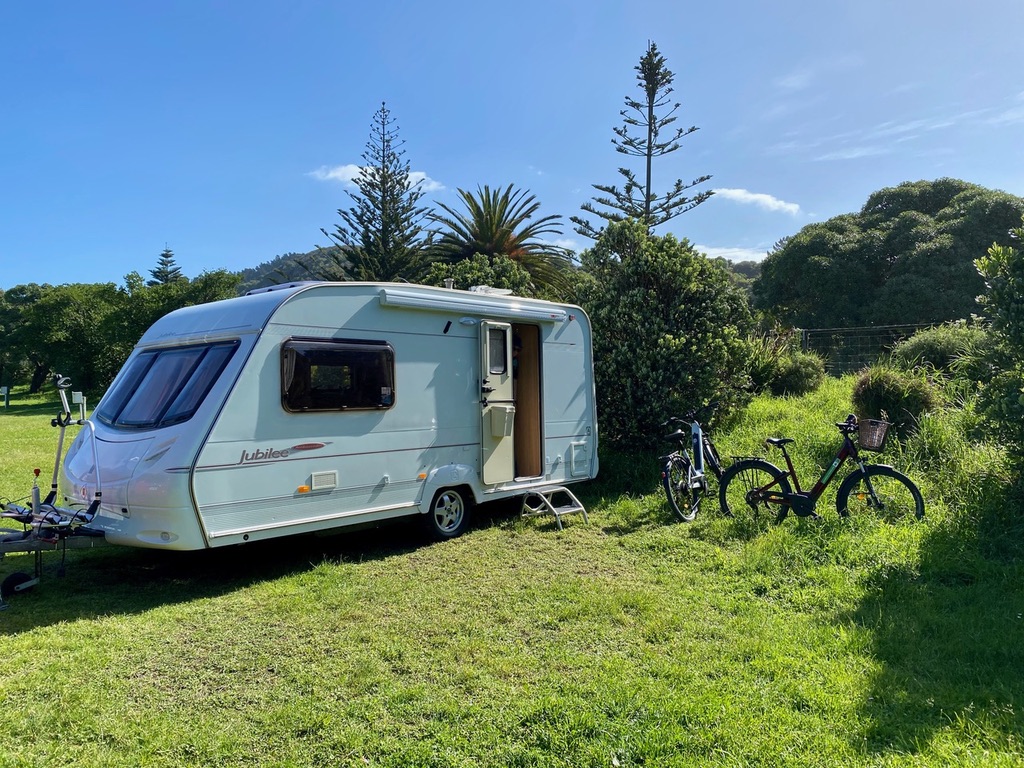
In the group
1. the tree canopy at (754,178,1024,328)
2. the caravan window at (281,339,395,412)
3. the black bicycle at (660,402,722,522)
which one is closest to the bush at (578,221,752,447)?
the black bicycle at (660,402,722,522)

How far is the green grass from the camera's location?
3199mm

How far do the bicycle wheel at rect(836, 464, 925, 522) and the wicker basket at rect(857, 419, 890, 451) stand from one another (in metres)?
0.19

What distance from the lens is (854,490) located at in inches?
260

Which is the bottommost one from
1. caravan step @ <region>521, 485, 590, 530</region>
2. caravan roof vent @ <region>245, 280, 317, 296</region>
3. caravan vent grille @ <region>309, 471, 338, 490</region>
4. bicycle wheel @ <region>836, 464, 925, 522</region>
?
caravan step @ <region>521, 485, 590, 530</region>

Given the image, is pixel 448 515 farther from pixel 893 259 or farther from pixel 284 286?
pixel 893 259

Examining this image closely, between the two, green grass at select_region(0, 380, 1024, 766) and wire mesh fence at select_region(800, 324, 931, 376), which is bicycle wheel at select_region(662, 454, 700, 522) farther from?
wire mesh fence at select_region(800, 324, 931, 376)

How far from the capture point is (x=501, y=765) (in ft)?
9.99

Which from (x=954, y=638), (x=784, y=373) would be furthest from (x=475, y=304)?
(x=784, y=373)

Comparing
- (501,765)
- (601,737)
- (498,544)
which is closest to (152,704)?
(501,765)

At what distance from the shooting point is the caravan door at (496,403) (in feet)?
23.6

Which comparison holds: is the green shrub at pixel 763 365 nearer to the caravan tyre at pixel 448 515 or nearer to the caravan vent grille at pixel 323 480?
the caravan tyre at pixel 448 515

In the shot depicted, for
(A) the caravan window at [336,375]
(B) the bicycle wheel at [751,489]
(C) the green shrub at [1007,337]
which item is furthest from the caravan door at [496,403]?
(C) the green shrub at [1007,337]

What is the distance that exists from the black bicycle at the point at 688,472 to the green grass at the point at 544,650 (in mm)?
671

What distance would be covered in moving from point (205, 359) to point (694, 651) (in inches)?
168
